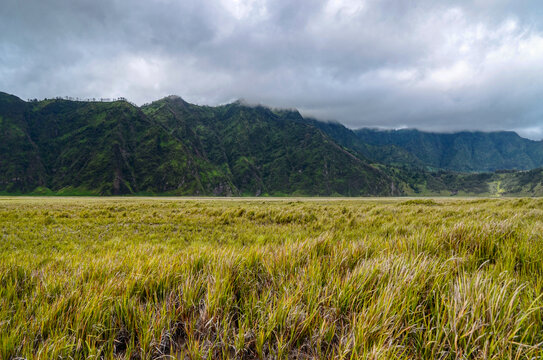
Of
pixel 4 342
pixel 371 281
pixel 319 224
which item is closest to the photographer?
pixel 4 342

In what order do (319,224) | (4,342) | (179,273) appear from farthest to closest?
(319,224) → (179,273) → (4,342)

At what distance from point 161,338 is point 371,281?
1.80 m

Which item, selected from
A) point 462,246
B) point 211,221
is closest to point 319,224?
point 211,221

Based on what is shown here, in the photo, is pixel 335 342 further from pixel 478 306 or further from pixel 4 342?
pixel 4 342

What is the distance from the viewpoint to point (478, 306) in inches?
61.4

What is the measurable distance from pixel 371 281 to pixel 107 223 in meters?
15.5

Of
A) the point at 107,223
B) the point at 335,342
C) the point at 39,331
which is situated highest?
the point at 39,331

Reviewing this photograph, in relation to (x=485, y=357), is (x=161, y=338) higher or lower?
lower

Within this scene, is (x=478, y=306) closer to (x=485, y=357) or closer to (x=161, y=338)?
(x=485, y=357)

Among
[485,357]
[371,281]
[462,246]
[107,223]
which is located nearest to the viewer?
[485,357]

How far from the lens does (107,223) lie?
13.4 meters

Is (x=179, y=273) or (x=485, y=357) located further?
(x=179, y=273)

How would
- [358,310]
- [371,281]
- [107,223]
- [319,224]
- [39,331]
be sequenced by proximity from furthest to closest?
[107,223]
[319,224]
[371,281]
[358,310]
[39,331]

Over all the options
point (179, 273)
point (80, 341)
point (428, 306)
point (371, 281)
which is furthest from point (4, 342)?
point (428, 306)
